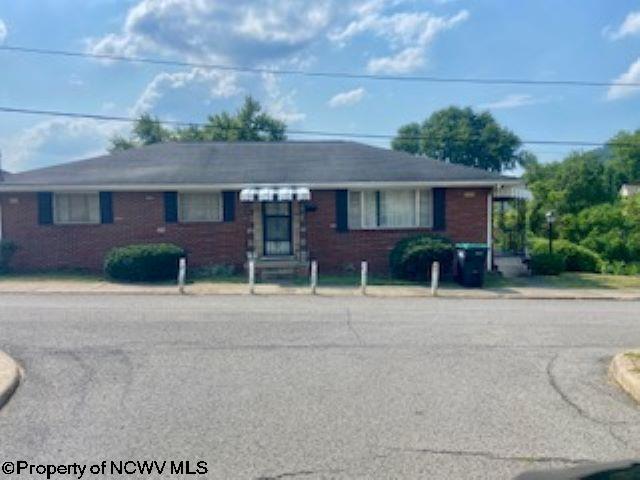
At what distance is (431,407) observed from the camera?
18.5ft

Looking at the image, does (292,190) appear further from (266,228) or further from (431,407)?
(431,407)

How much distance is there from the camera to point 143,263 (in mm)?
16531

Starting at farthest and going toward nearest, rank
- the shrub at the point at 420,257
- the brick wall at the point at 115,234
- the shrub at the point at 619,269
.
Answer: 1. the shrub at the point at 619,269
2. the brick wall at the point at 115,234
3. the shrub at the point at 420,257

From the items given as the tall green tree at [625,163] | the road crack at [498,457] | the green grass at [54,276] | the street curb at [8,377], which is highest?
the tall green tree at [625,163]

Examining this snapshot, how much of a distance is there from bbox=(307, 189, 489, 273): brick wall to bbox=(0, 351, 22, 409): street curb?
1245 cm

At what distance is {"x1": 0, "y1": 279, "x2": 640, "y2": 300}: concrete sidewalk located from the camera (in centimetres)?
1484

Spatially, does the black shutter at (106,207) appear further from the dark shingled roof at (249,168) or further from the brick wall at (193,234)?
the dark shingled roof at (249,168)

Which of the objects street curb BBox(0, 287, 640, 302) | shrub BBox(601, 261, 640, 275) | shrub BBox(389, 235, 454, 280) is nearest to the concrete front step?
shrub BBox(389, 235, 454, 280)

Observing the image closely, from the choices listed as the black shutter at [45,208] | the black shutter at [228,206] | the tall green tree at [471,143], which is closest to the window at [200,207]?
the black shutter at [228,206]

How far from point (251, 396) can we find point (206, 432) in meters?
1.04

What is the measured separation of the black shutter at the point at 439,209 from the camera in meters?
18.8

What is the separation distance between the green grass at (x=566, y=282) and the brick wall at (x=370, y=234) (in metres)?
1.81

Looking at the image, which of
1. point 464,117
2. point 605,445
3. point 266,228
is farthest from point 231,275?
point 464,117

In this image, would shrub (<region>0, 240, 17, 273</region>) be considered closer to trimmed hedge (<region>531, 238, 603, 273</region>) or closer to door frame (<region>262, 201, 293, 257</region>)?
door frame (<region>262, 201, 293, 257</region>)
